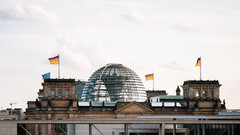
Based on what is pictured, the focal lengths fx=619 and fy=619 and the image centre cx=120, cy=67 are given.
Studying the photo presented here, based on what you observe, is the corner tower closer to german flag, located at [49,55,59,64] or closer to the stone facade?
the stone facade

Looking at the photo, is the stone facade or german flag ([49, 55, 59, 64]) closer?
the stone facade

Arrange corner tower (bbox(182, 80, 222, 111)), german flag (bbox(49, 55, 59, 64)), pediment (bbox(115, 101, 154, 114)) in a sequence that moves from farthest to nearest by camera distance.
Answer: pediment (bbox(115, 101, 154, 114))
corner tower (bbox(182, 80, 222, 111))
german flag (bbox(49, 55, 59, 64))

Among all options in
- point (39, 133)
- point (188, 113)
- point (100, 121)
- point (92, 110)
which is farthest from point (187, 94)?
point (100, 121)

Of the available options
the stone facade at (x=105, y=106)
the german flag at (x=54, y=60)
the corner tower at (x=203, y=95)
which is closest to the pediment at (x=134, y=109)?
the stone facade at (x=105, y=106)

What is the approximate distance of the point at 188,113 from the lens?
529 feet

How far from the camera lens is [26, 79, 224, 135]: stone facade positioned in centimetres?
15525

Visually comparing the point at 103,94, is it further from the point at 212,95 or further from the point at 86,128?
the point at 86,128

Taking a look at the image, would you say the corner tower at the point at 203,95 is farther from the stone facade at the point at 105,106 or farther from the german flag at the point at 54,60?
the german flag at the point at 54,60

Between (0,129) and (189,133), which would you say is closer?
(0,129)

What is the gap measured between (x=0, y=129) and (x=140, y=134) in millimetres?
31406

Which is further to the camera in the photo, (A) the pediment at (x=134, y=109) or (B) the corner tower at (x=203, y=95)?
(A) the pediment at (x=134, y=109)

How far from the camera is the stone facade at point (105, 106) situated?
509ft

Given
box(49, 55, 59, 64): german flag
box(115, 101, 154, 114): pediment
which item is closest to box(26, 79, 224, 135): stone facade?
box(115, 101, 154, 114): pediment

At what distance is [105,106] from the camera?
161 meters
